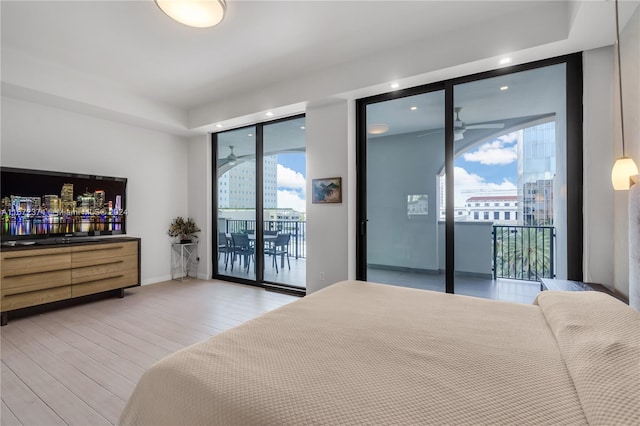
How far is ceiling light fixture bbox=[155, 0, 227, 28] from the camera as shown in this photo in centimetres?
216

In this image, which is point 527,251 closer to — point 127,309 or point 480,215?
point 480,215

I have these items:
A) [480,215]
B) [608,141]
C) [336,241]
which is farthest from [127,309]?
[608,141]

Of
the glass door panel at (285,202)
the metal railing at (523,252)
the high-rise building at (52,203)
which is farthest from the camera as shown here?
the glass door panel at (285,202)

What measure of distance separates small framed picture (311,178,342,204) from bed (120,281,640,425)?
240cm

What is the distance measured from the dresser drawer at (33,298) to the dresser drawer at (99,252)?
0.32 m

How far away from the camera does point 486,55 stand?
2.75 m

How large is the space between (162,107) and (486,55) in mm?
4403

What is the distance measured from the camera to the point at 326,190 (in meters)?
3.94

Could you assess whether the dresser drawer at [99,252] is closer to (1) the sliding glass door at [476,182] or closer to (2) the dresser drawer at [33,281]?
(2) the dresser drawer at [33,281]

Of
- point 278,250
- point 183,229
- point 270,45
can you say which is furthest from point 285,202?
point 270,45

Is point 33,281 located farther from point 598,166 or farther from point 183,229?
point 598,166

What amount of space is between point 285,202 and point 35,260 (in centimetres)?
300

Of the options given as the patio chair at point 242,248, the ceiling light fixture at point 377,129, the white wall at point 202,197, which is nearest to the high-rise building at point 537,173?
the ceiling light fixture at point 377,129

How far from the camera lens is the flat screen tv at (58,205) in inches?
134
